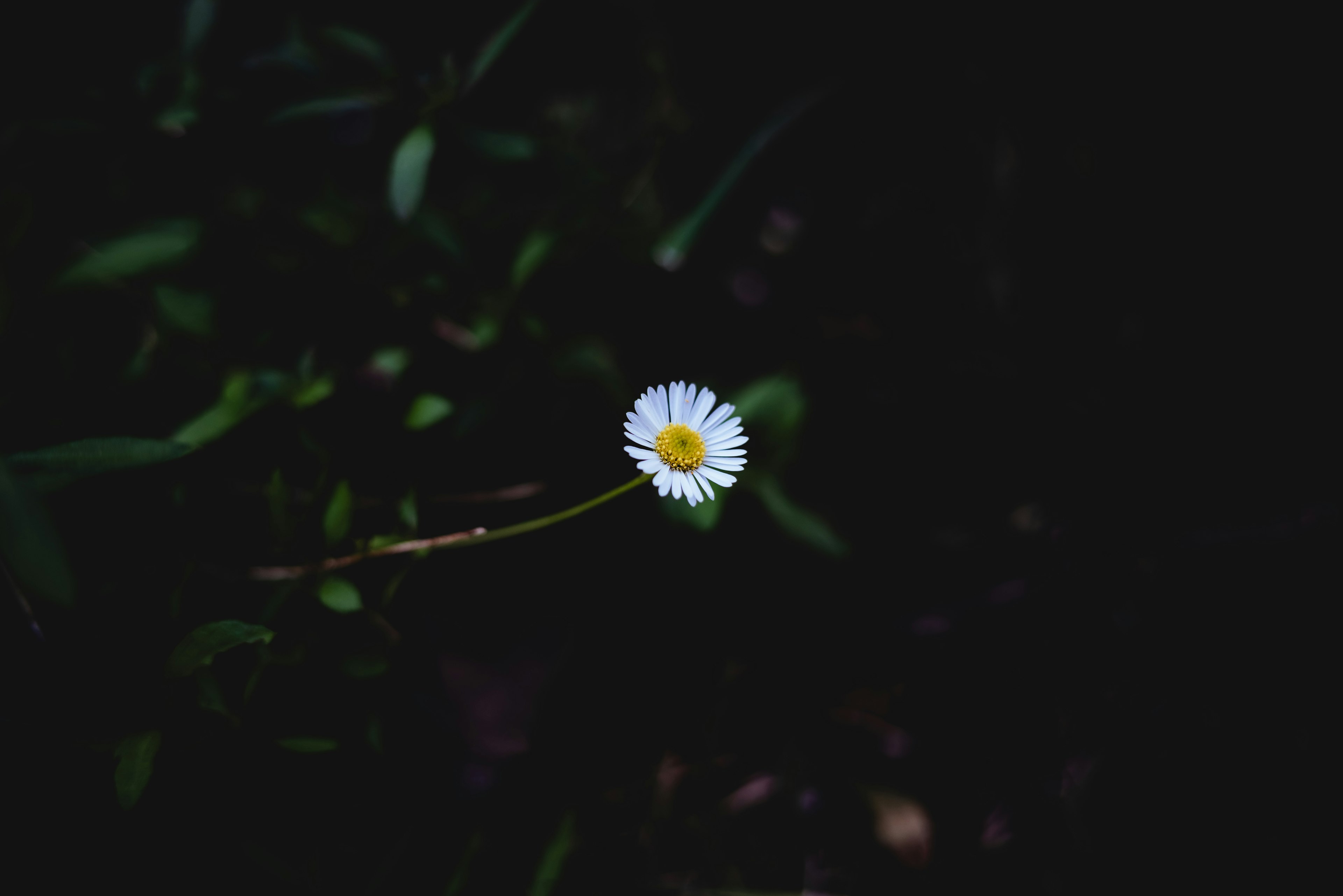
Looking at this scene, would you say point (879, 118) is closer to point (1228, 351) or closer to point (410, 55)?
point (1228, 351)

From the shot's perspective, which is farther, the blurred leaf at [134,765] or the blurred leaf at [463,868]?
the blurred leaf at [463,868]

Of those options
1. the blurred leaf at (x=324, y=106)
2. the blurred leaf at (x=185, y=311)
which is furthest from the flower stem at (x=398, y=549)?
the blurred leaf at (x=324, y=106)

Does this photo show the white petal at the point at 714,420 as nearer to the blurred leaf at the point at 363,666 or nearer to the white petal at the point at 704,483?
the white petal at the point at 704,483

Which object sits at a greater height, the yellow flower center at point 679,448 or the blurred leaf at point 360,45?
the blurred leaf at point 360,45

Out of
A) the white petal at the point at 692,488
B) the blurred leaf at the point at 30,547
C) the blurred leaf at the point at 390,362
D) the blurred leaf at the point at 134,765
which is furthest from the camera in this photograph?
the blurred leaf at the point at 390,362

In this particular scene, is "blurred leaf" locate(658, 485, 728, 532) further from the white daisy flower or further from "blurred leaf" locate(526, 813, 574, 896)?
"blurred leaf" locate(526, 813, 574, 896)

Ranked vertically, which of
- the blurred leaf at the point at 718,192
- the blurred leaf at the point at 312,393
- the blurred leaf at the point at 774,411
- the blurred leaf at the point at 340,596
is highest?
the blurred leaf at the point at 718,192

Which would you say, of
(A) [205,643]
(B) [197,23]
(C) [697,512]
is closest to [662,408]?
(C) [697,512]

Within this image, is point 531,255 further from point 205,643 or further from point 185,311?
point 205,643

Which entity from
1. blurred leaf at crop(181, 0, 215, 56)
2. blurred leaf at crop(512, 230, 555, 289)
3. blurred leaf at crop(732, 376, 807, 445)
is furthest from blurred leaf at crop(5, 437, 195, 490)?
blurred leaf at crop(732, 376, 807, 445)
